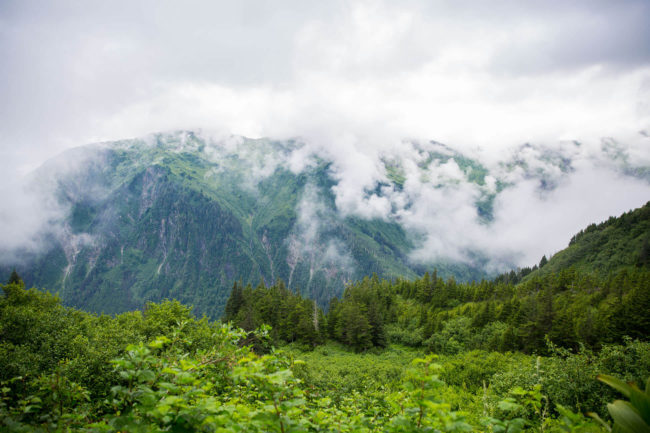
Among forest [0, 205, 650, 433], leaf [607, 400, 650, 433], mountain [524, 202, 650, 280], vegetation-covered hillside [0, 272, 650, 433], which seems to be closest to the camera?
leaf [607, 400, 650, 433]

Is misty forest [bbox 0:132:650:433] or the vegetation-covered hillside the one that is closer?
the vegetation-covered hillside

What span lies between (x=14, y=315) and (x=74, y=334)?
11.6ft

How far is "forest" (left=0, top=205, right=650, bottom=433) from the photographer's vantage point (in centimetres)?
360

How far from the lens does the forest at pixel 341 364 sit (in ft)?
11.8

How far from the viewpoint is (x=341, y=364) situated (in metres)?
44.2

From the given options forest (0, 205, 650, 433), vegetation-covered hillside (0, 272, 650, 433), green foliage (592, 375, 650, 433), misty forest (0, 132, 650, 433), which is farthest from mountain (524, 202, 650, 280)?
green foliage (592, 375, 650, 433)

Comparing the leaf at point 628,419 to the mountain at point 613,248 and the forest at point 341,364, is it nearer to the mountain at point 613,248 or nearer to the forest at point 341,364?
the forest at point 341,364

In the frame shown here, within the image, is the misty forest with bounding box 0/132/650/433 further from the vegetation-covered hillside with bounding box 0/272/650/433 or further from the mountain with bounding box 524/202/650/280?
the mountain with bounding box 524/202/650/280

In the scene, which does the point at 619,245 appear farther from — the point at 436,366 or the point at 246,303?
the point at 436,366

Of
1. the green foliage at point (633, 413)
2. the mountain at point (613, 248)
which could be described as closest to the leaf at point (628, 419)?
the green foliage at point (633, 413)

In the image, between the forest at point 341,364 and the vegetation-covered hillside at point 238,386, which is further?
the forest at point 341,364

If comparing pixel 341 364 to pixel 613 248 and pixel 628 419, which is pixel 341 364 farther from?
pixel 613 248

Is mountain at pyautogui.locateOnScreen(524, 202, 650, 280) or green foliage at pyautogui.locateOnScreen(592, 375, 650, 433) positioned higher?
mountain at pyautogui.locateOnScreen(524, 202, 650, 280)

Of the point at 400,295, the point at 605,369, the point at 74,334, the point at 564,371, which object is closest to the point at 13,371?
the point at 74,334
